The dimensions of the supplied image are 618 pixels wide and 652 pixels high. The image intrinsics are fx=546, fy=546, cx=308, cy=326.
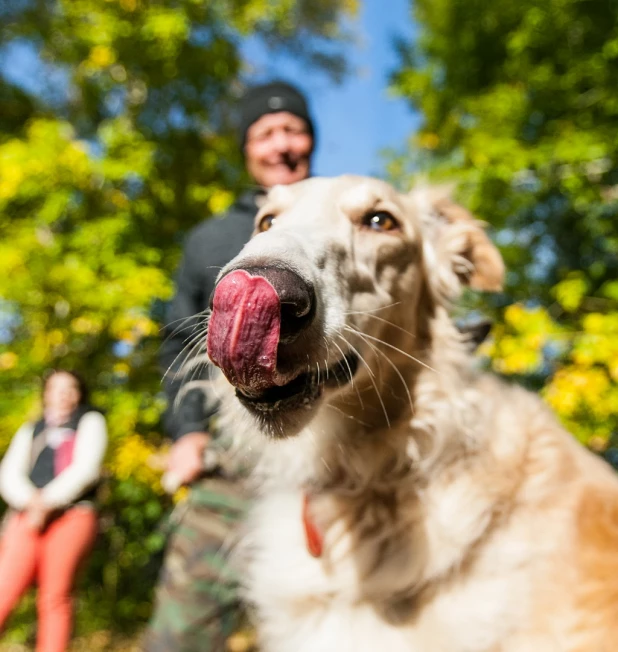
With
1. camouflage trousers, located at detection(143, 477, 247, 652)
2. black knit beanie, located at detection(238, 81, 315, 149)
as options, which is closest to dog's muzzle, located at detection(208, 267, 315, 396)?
camouflage trousers, located at detection(143, 477, 247, 652)

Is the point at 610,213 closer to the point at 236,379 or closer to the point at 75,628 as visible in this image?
the point at 236,379

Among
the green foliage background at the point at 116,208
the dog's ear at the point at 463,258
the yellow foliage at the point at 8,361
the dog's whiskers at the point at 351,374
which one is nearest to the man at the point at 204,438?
the dog's whiskers at the point at 351,374

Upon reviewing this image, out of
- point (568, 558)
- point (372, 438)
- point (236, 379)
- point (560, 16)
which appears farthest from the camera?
point (560, 16)

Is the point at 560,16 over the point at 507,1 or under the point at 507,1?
under

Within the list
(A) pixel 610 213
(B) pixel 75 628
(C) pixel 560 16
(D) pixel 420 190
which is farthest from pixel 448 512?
(B) pixel 75 628

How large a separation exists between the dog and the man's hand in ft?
0.54

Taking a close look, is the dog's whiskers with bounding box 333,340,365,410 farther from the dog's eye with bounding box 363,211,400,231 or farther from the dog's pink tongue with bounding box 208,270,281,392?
the dog's eye with bounding box 363,211,400,231

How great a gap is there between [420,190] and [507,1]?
14.0 ft

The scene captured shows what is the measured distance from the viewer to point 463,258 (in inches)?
90.5

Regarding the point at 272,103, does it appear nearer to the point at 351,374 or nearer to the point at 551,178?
the point at 351,374

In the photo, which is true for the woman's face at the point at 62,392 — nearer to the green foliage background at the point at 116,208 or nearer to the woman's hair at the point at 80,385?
the woman's hair at the point at 80,385

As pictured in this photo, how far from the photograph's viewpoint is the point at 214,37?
5609 mm

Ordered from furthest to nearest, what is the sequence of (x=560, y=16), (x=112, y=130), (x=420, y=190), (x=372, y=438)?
(x=112, y=130) → (x=560, y=16) → (x=420, y=190) → (x=372, y=438)

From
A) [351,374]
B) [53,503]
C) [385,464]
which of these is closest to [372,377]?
[351,374]
